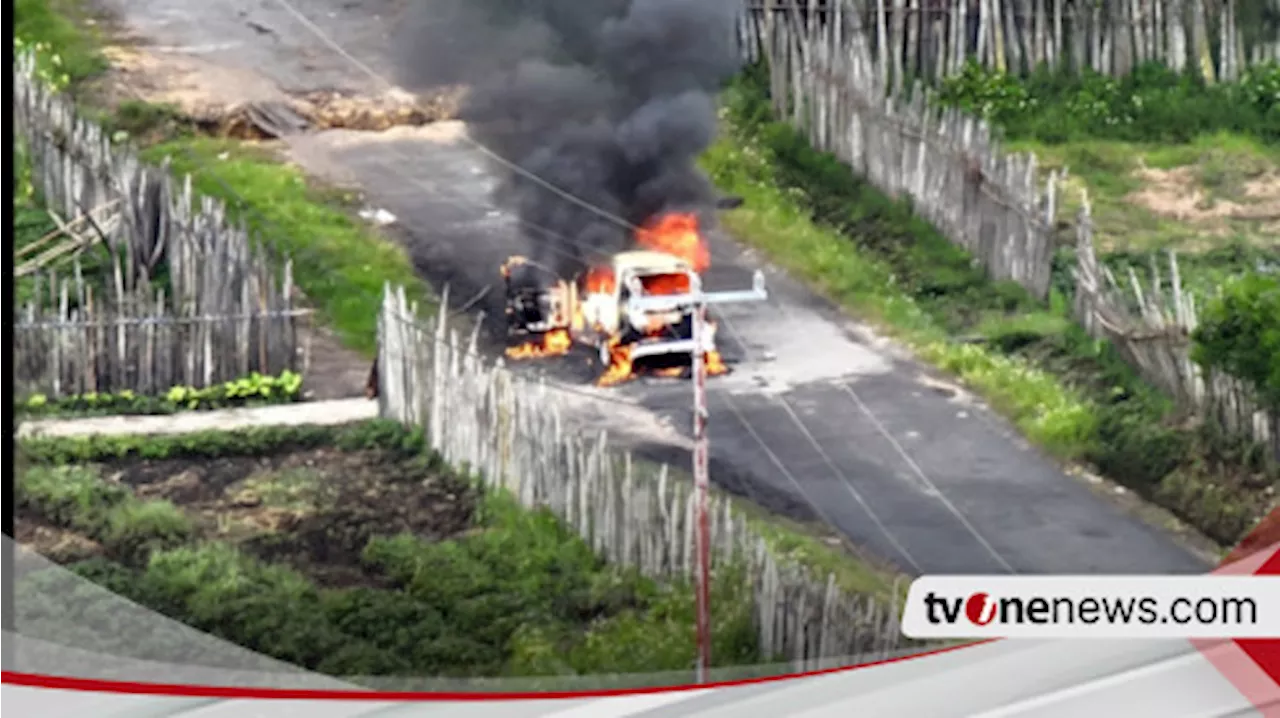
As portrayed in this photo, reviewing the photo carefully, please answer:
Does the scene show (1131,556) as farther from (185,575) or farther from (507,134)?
(185,575)

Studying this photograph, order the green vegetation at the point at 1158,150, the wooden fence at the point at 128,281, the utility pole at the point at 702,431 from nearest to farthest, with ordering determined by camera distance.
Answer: the wooden fence at the point at 128,281 → the utility pole at the point at 702,431 → the green vegetation at the point at 1158,150

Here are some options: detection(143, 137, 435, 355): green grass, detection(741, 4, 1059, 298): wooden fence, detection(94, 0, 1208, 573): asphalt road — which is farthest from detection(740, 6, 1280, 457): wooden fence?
detection(143, 137, 435, 355): green grass

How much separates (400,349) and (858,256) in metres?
0.36

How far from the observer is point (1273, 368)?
1.77 meters

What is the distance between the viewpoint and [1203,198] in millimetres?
1806

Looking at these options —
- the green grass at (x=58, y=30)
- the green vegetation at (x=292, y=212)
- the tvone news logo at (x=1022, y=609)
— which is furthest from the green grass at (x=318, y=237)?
the tvone news logo at (x=1022, y=609)

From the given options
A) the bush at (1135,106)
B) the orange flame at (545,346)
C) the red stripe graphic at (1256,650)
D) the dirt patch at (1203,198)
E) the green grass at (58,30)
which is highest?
the green grass at (58,30)

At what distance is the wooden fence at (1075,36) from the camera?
1.77 metres

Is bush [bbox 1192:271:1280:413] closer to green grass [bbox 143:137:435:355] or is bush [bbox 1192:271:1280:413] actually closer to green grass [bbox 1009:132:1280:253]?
green grass [bbox 1009:132:1280:253]

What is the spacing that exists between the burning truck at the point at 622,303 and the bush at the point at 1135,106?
290 mm

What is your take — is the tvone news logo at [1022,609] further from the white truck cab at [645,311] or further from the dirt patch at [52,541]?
the dirt patch at [52,541]

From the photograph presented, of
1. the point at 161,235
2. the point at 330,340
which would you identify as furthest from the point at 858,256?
the point at 161,235

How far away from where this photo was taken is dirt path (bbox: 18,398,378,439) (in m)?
1.59

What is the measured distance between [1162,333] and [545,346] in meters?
0.49
